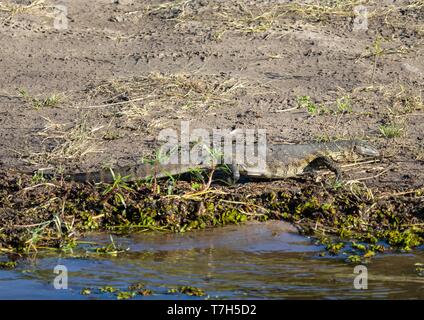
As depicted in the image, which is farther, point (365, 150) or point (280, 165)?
point (365, 150)

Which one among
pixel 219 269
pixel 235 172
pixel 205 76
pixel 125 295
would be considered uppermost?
pixel 205 76

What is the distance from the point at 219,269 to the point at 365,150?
2.25 m

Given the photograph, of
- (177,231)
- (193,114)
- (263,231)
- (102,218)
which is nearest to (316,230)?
(263,231)

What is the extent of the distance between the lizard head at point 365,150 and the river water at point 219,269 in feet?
4.57

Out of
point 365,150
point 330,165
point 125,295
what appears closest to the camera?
point 125,295

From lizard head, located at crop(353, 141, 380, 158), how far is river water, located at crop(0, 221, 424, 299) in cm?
139

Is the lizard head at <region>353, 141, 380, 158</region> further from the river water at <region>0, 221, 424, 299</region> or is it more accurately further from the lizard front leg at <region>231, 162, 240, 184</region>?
the river water at <region>0, 221, 424, 299</region>

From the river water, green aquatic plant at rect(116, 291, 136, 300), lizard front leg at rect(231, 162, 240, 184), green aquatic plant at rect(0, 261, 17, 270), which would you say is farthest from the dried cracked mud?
green aquatic plant at rect(116, 291, 136, 300)

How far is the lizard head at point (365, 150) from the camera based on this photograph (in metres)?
8.19

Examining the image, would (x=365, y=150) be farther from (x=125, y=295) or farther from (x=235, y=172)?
(x=125, y=295)

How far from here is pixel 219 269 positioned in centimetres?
650

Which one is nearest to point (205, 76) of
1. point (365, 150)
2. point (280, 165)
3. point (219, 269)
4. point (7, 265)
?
point (280, 165)

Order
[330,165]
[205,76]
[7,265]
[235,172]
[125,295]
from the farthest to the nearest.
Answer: [205,76] → [330,165] → [235,172] → [7,265] → [125,295]

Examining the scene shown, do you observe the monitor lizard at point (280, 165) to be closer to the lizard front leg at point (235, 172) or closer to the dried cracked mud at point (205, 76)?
the lizard front leg at point (235, 172)
